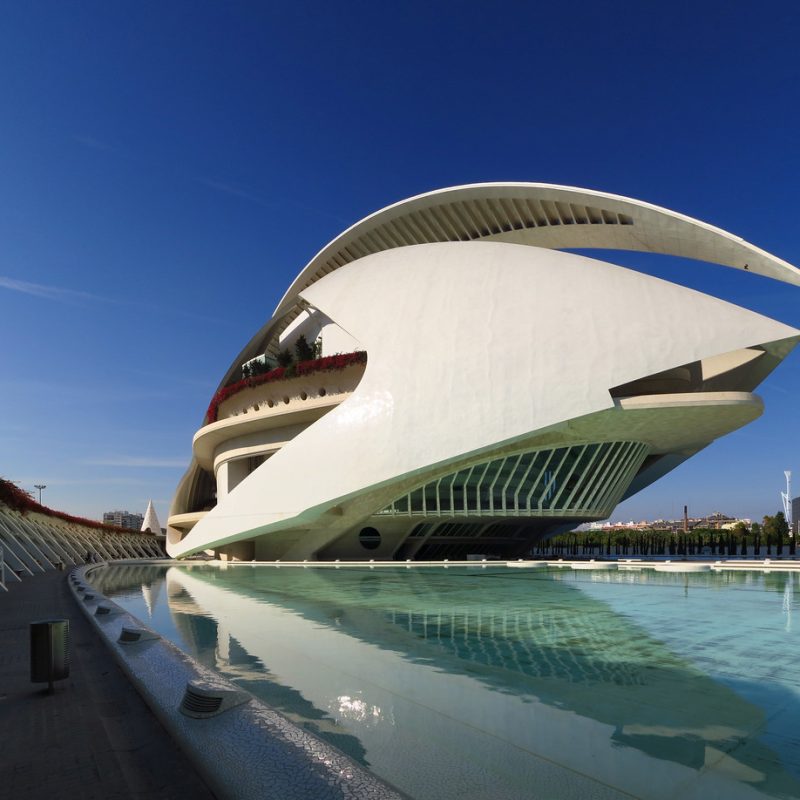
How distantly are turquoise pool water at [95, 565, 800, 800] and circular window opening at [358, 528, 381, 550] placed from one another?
44.3 feet

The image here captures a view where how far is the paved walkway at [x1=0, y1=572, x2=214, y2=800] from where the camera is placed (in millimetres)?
2428

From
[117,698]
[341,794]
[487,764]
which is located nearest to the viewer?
[341,794]

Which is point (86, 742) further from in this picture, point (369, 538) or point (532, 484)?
point (369, 538)

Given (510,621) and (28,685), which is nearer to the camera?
(28,685)

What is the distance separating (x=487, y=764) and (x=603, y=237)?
2362 cm

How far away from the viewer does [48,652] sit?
3.82m

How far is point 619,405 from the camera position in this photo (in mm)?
17484

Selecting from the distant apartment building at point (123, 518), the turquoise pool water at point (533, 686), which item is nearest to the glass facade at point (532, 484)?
the turquoise pool water at point (533, 686)

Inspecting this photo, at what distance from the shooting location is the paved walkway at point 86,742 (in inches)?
95.6

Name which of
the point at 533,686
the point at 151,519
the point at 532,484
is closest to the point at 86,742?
the point at 533,686

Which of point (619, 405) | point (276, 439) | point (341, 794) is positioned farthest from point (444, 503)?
point (341, 794)

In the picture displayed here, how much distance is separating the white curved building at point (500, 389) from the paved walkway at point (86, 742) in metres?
14.4

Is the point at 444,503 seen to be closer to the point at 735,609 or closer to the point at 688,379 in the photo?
the point at 688,379

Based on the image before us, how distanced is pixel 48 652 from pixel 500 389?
15.4m
